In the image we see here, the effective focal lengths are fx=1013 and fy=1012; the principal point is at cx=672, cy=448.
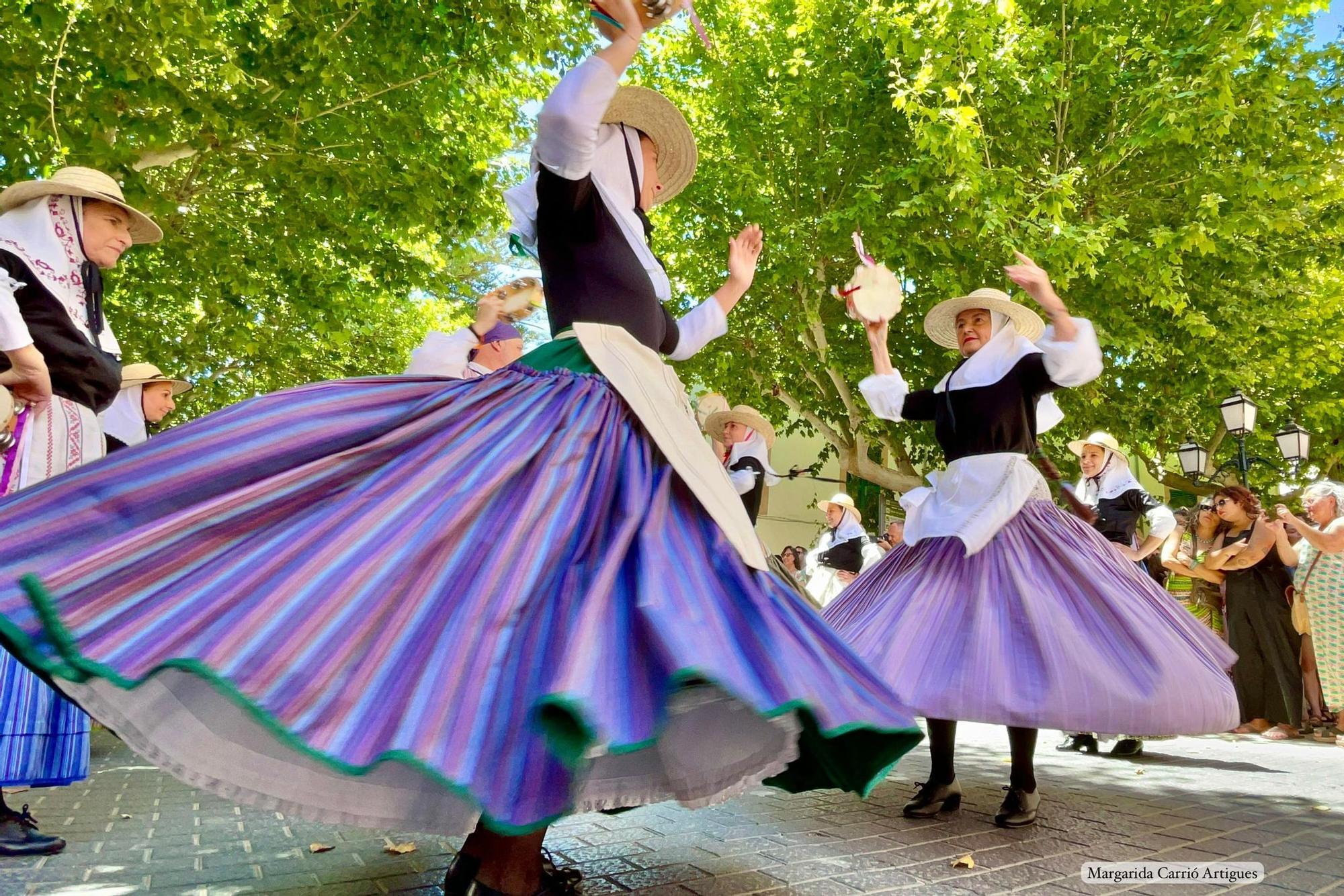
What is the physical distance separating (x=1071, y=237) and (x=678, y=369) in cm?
735

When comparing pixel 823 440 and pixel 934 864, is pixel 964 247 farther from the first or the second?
pixel 823 440

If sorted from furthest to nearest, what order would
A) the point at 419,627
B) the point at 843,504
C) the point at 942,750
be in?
the point at 843,504 → the point at 942,750 → the point at 419,627

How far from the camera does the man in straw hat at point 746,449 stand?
896cm

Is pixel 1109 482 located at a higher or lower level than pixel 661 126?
lower

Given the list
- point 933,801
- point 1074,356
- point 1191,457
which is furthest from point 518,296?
point 1191,457

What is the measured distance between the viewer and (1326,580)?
7.74 m

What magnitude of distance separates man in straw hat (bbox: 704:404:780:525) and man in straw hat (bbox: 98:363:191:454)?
14.6 feet

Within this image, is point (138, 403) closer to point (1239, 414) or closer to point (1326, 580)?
point (1326, 580)

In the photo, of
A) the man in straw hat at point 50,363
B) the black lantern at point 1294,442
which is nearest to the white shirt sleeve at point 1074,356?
the man in straw hat at point 50,363

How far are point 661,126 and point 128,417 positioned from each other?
4836mm

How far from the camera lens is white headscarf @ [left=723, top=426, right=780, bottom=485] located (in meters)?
9.30

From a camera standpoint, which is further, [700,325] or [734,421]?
[734,421]

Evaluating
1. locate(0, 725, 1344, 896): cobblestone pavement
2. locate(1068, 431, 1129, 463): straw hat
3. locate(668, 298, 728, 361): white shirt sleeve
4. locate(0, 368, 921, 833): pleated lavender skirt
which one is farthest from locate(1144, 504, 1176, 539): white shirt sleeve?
locate(0, 368, 921, 833): pleated lavender skirt

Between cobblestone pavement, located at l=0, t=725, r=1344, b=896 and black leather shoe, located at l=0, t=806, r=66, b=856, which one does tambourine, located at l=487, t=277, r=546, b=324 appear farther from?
black leather shoe, located at l=0, t=806, r=66, b=856
